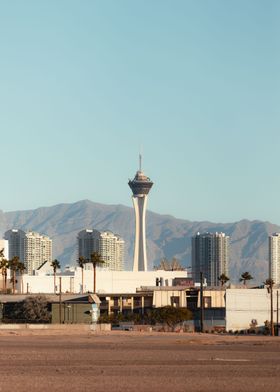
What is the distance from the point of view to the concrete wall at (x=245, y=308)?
185 meters

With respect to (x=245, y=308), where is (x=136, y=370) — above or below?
below

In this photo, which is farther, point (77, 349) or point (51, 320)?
point (51, 320)

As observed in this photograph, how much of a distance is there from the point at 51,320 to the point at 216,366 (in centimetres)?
12582

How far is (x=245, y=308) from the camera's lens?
18712 centimetres

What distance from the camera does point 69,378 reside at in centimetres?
5259

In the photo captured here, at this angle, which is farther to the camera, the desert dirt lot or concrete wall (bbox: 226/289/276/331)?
concrete wall (bbox: 226/289/276/331)

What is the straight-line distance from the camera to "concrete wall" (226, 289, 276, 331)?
185 m

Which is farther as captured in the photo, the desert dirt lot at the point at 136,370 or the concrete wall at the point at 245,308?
the concrete wall at the point at 245,308

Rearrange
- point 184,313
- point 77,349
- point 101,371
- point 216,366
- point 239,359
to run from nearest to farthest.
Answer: point 101,371, point 216,366, point 239,359, point 77,349, point 184,313

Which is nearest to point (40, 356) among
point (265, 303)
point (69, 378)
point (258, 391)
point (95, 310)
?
point (69, 378)

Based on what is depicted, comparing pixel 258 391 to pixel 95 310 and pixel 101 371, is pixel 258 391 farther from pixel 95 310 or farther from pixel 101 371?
pixel 95 310

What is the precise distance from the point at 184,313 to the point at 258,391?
151985mm

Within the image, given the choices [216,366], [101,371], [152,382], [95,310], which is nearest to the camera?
[152,382]

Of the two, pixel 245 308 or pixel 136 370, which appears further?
pixel 245 308
